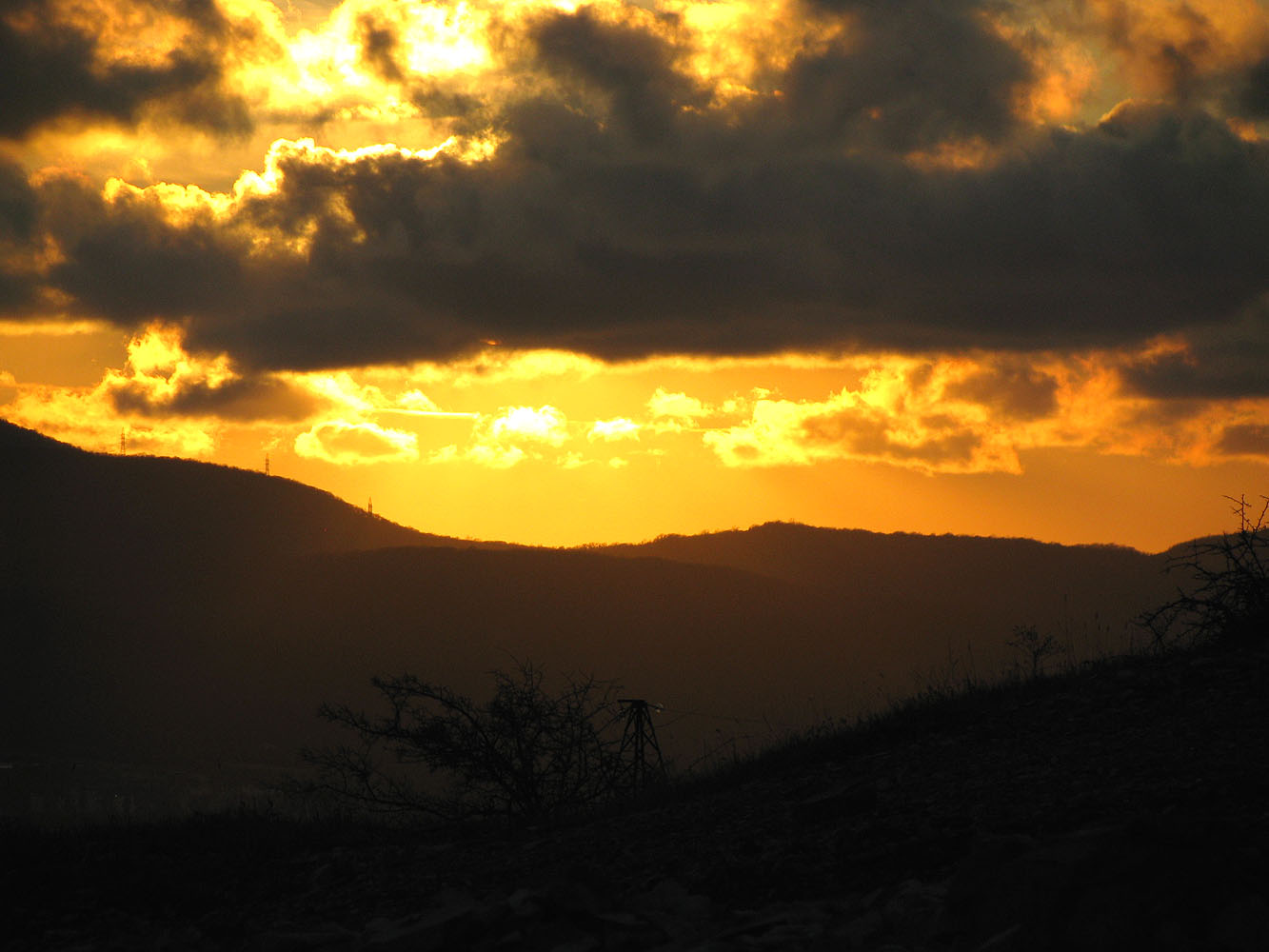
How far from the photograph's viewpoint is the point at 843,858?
6.64 m

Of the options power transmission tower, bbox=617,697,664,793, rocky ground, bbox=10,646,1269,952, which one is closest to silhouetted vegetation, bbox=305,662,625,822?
power transmission tower, bbox=617,697,664,793

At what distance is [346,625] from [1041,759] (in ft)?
321

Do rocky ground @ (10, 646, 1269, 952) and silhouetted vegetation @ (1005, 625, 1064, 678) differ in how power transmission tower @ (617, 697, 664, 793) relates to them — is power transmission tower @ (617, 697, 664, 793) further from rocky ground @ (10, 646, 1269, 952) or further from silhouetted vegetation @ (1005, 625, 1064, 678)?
silhouetted vegetation @ (1005, 625, 1064, 678)

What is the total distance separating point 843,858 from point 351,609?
3947 inches

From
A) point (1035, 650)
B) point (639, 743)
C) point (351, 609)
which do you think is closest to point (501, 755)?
point (639, 743)

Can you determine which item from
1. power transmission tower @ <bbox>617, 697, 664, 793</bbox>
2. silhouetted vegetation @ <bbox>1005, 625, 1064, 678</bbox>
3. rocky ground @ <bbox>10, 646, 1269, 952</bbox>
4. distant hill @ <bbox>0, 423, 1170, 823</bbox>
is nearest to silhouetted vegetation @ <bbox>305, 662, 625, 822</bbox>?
power transmission tower @ <bbox>617, 697, 664, 793</bbox>

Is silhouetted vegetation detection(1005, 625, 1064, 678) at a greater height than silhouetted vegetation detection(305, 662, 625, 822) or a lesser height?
greater

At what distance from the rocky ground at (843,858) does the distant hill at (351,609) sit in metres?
63.9

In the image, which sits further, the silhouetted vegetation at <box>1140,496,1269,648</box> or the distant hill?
the distant hill

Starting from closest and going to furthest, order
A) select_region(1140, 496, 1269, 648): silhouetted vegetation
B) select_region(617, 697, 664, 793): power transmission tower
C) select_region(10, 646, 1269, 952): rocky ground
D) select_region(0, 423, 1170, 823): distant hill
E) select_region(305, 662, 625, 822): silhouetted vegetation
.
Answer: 1. select_region(10, 646, 1269, 952): rocky ground
2. select_region(1140, 496, 1269, 648): silhouetted vegetation
3. select_region(305, 662, 625, 822): silhouetted vegetation
4. select_region(617, 697, 664, 793): power transmission tower
5. select_region(0, 423, 1170, 823): distant hill

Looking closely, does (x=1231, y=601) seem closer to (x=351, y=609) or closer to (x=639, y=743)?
(x=639, y=743)

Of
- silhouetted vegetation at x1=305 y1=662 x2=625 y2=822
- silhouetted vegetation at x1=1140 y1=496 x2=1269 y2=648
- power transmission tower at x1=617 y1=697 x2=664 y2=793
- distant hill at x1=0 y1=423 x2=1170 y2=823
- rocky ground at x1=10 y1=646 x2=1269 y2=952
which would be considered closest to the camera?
rocky ground at x1=10 y1=646 x2=1269 y2=952

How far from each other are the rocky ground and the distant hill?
210ft

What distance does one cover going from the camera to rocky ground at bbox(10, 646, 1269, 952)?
4703 mm
